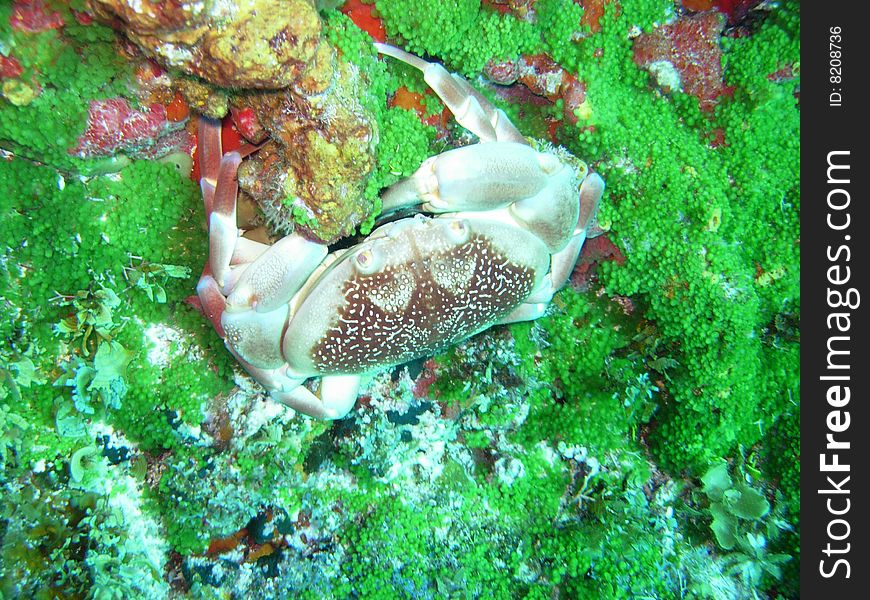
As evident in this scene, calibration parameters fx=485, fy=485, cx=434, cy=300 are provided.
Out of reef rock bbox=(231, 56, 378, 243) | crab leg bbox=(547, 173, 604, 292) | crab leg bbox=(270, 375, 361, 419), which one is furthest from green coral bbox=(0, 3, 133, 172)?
crab leg bbox=(547, 173, 604, 292)

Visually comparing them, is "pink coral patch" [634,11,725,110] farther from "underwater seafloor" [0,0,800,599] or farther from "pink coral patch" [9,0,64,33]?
"pink coral patch" [9,0,64,33]

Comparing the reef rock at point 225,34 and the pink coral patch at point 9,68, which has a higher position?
the pink coral patch at point 9,68

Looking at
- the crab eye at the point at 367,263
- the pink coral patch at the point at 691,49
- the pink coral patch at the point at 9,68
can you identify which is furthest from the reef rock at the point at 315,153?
the pink coral patch at the point at 691,49

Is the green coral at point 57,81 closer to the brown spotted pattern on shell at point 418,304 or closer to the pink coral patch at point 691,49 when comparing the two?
the brown spotted pattern on shell at point 418,304

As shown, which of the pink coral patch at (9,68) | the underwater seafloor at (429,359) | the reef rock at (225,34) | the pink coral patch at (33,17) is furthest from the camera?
the underwater seafloor at (429,359)

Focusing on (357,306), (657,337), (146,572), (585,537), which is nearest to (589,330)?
(657,337)

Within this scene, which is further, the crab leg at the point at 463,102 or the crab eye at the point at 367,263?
A: the crab leg at the point at 463,102

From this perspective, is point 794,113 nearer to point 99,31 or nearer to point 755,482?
point 755,482
